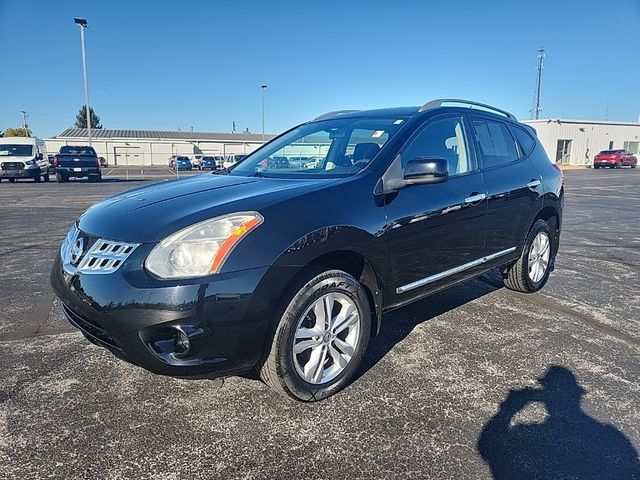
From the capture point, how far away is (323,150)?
3.86 meters

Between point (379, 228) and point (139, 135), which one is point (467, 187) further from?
point (139, 135)

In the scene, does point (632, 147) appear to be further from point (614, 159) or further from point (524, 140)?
point (524, 140)

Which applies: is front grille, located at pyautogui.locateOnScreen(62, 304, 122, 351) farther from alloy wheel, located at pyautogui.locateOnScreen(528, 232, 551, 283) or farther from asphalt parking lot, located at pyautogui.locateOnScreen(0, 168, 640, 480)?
alloy wheel, located at pyautogui.locateOnScreen(528, 232, 551, 283)

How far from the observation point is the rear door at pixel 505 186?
4.06 m

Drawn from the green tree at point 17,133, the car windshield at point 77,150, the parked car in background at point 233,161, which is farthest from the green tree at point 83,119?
the car windshield at point 77,150

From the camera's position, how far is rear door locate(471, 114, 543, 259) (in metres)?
4.06

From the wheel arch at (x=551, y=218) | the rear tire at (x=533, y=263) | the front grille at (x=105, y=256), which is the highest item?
the front grille at (x=105, y=256)

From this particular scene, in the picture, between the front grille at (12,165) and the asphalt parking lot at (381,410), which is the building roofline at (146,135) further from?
the asphalt parking lot at (381,410)

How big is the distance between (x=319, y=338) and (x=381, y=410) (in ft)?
1.76

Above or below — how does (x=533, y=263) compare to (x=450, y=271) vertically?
below

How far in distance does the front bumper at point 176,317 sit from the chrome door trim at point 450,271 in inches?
48.8

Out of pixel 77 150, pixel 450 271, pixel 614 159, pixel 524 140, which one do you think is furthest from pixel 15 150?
pixel 614 159

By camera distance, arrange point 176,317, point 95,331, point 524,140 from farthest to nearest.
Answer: point 524,140 → point 95,331 → point 176,317

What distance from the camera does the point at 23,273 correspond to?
553cm
